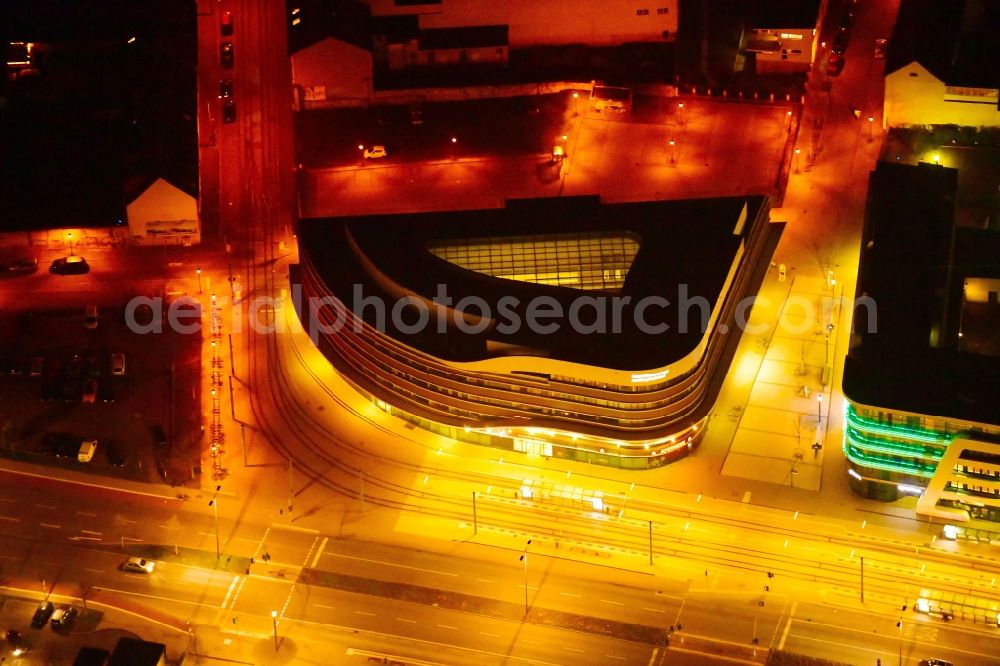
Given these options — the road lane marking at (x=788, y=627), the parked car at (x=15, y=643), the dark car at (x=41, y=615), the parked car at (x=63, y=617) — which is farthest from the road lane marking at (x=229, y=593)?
the road lane marking at (x=788, y=627)

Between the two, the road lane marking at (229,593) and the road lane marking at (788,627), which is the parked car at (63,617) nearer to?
the road lane marking at (229,593)

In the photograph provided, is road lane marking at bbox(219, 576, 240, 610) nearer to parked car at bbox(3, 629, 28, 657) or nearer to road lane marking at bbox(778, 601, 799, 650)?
parked car at bbox(3, 629, 28, 657)

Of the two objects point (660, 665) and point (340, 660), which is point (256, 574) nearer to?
point (340, 660)

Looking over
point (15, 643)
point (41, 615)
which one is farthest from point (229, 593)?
point (15, 643)

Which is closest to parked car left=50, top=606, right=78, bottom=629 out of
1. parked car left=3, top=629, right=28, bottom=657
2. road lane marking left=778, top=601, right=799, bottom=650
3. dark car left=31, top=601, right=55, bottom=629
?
dark car left=31, top=601, right=55, bottom=629

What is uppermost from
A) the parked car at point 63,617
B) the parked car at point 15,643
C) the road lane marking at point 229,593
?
the road lane marking at point 229,593

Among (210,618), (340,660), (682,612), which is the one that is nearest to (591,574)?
(682,612)
